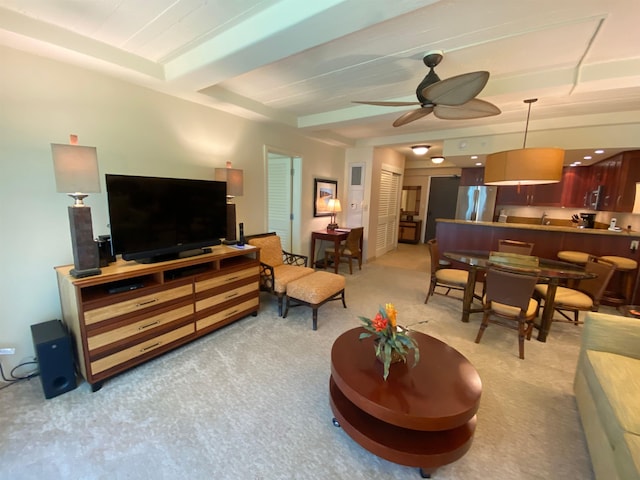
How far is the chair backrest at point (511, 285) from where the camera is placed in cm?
238

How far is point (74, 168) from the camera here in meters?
1.81

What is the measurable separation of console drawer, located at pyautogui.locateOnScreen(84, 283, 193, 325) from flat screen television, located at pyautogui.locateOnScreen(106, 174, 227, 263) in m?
0.32

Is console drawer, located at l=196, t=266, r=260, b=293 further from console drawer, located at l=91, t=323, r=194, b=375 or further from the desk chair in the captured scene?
the desk chair

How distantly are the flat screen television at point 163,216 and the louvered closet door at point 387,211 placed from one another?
4113 millimetres

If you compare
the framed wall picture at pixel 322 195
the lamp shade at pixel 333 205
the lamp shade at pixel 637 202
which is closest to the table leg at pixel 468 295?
the lamp shade at pixel 333 205

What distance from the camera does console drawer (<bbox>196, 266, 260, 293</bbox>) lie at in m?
2.55

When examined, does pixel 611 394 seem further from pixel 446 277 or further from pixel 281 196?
pixel 281 196

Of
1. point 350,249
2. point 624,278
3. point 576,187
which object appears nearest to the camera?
point 624,278

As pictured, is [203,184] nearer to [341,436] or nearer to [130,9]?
[130,9]

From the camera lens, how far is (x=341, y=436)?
1655 millimetres

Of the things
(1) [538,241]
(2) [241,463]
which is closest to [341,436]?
(2) [241,463]

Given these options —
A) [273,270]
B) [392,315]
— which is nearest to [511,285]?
[392,315]

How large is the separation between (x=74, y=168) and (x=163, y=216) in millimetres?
689

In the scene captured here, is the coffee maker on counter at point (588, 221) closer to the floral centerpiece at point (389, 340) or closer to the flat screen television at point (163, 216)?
the floral centerpiece at point (389, 340)
